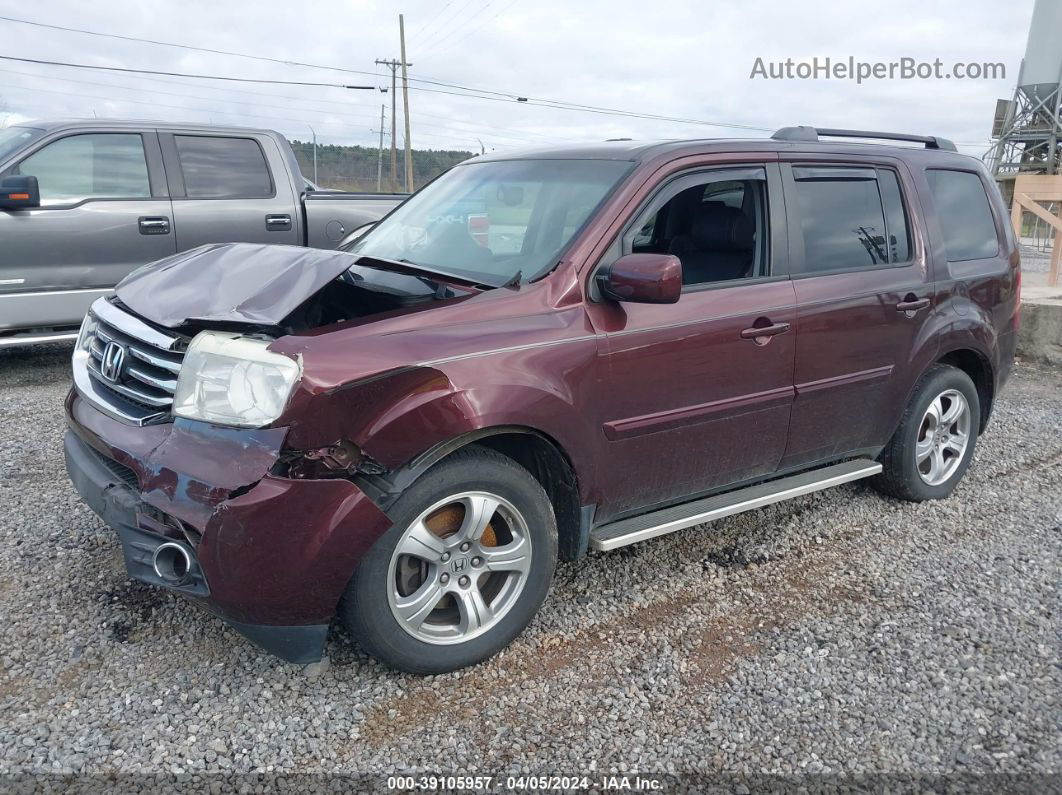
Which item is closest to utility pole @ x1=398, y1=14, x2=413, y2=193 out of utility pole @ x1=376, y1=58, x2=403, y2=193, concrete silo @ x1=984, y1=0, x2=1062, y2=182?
utility pole @ x1=376, y1=58, x2=403, y2=193

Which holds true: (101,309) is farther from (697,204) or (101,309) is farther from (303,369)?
(697,204)

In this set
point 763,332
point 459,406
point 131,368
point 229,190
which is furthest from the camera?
point 229,190

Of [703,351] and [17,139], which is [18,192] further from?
[703,351]

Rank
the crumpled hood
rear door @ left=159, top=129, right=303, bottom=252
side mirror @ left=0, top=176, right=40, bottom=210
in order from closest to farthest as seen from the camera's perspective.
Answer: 1. the crumpled hood
2. side mirror @ left=0, top=176, right=40, bottom=210
3. rear door @ left=159, top=129, right=303, bottom=252

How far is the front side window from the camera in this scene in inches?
140

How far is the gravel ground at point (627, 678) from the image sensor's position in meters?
2.46

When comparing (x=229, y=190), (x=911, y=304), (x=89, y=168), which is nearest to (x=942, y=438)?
(x=911, y=304)

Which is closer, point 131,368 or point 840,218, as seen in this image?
point 131,368

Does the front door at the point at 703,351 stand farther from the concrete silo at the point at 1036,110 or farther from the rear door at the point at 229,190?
the concrete silo at the point at 1036,110

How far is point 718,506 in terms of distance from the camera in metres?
3.48

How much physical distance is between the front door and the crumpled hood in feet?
3.39

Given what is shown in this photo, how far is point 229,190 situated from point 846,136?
5.06 meters

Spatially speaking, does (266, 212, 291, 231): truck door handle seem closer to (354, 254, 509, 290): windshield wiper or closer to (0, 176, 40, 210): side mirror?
(0, 176, 40, 210): side mirror

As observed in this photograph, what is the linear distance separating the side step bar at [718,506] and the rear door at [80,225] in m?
4.97
